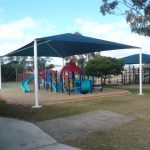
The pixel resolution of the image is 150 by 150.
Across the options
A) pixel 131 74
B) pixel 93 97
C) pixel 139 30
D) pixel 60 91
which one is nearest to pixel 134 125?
pixel 93 97

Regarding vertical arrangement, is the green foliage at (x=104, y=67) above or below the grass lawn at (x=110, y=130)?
above

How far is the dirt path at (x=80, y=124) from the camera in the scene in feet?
26.2

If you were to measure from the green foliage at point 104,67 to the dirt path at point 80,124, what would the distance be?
1419 cm

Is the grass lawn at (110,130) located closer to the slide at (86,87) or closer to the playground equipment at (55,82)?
the slide at (86,87)

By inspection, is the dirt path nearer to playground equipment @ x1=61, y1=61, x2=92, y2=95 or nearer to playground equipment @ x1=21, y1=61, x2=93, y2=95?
playground equipment @ x1=61, y1=61, x2=92, y2=95

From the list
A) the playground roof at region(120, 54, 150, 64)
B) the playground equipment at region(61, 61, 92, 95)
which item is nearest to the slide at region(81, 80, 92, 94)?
the playground equipment at region(61, 61, 92, 95)

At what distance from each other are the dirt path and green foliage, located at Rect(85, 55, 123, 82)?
14.2 metres

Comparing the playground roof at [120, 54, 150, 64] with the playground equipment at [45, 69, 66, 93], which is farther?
the playground roof at [120, 54, 150, 64]

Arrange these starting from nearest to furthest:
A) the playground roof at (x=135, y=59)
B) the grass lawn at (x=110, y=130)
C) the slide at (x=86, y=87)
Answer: the grass lawn at (x=110, y=130), the slide at (x=86, y=87), the playground roof at (x=135, y=59)

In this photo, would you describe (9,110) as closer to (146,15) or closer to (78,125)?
(78,125)

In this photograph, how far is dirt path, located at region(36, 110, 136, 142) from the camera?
26.2 feet

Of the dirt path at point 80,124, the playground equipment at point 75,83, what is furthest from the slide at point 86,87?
the dirt path at point 80,124

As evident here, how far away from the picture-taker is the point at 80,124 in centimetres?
899

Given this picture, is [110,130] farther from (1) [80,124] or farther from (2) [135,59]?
(2) [135,59]
